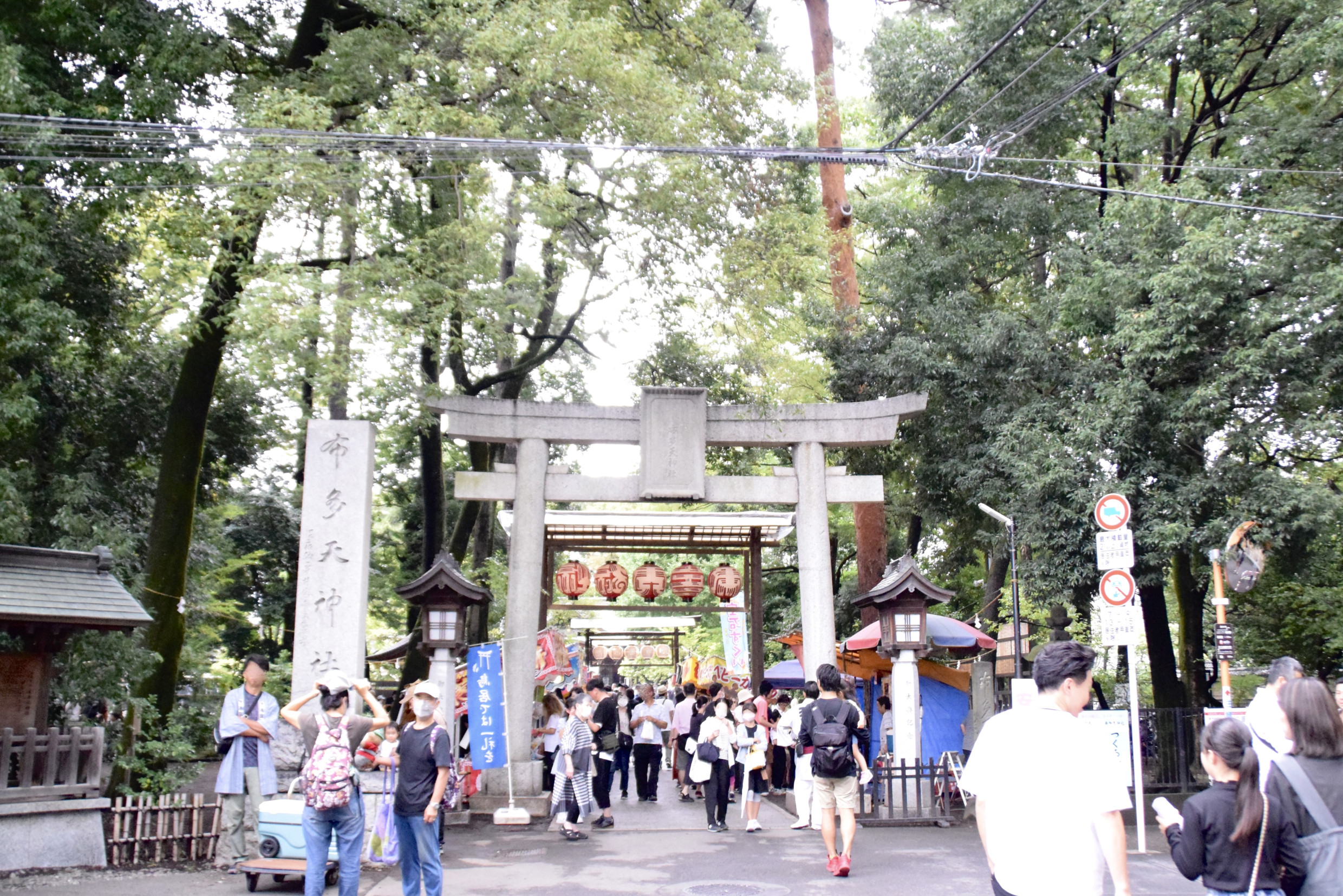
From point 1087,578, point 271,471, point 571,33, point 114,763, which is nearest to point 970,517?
point 1087,578

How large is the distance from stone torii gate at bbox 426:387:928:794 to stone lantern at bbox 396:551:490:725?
3.19ft

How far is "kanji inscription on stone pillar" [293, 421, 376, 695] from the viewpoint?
35.7ft

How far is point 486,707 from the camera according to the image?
43.9ft

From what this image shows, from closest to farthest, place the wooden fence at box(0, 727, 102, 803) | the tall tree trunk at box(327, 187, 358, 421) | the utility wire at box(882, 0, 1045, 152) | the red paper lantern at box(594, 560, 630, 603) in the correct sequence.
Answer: the utility wire at box(882, 0, 1045, 152) < the wooden fence at box(0, 727, 102, 803) < the tall tree trunk at box(327, 187, 358, 421) < the red paper lantern at box(594, 560, 630, 603)

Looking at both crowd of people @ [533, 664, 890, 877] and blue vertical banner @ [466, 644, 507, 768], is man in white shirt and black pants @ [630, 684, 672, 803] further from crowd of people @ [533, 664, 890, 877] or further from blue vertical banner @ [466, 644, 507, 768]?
blue vertical banner @ [466, 644, 507, 768]

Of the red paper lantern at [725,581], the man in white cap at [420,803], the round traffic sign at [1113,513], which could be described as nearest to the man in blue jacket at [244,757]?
the man in white cap at [420,803]

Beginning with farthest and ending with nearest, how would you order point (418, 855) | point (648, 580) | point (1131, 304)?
point (648, 580), point (1131, 304), point (418, 855)

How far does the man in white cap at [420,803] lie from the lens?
7.50 meters

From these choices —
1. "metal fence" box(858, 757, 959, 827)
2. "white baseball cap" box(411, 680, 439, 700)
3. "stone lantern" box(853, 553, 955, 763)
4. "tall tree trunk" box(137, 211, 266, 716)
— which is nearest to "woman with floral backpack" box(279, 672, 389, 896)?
"white baseball cap" box(411, 680, 439, 700)

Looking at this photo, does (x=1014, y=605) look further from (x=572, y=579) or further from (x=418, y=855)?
(x=418, y=855)

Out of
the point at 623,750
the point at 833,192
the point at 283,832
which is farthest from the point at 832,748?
the point at 833,192

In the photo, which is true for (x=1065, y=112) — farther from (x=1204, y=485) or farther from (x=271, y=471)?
(x=271, y=471)

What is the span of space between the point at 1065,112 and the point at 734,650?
504 inches

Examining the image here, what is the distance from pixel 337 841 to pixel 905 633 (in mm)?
8500
